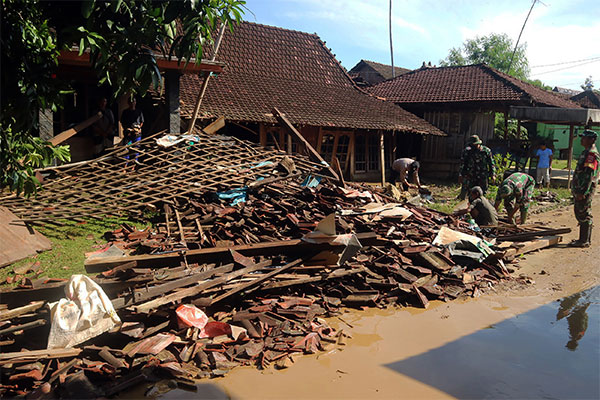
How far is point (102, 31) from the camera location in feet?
11.6

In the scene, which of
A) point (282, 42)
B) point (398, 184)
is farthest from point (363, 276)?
point (282, 42)

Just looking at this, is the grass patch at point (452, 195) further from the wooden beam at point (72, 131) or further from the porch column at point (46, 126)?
the porch column at point (46, 126)

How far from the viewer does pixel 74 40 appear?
330 cm

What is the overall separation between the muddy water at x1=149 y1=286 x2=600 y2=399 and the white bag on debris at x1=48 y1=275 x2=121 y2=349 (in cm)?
94

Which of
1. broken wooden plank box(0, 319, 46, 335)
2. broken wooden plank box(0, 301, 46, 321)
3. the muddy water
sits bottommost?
the muddy water

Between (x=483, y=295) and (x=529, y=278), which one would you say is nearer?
(x=483, y=295)

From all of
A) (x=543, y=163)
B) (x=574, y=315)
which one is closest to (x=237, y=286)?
(x=574, y=315)

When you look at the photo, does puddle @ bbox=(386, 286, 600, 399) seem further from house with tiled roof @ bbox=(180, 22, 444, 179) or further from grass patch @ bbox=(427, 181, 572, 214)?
house with tiled roof @ bbox=(180, 22, 444, 179)

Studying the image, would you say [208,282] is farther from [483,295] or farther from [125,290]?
[483,295]

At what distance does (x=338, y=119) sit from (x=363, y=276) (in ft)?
36.5

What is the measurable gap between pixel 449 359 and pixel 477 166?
22.6 ft

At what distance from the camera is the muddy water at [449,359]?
387cm

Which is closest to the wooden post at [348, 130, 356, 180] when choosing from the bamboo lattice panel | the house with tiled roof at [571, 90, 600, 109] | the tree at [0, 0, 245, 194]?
the bamboo lattice panel

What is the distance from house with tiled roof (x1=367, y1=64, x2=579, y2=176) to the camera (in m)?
19.0
